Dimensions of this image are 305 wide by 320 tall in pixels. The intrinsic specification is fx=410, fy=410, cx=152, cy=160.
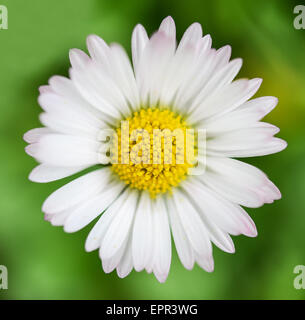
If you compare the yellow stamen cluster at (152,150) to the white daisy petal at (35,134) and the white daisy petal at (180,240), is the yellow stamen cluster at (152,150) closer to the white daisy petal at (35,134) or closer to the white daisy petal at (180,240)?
the white daisy petal at (180,240)

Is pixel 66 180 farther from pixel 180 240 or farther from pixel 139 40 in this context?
pixel 139 40

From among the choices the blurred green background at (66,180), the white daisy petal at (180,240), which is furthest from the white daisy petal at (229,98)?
the blurred green background at (66,180)

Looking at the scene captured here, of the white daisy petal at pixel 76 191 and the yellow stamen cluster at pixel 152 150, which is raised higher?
the yellow stamen cluster at pixel 152 150

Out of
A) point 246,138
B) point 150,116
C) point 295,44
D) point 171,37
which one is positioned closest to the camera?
point 171,37

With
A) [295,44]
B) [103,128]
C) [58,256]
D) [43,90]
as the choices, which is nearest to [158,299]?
[58,256]

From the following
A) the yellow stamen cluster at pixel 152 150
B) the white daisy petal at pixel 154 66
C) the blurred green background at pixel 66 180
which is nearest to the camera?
the white daisy petal at pixel 154 66

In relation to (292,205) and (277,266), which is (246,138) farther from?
(277,266)
